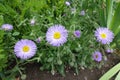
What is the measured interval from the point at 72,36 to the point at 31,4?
35 cm

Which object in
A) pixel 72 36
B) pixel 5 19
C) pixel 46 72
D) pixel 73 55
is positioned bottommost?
pixel 46 72

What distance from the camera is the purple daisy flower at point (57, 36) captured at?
Result: 4.84ft

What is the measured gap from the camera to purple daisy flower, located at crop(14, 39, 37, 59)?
1480 millimetres

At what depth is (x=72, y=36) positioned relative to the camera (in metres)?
1.62

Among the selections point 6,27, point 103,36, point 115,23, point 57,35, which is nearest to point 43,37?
point 57,35

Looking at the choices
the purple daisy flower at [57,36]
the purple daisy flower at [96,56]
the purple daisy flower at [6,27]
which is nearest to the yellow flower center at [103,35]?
the purple daisy flower at [96,56]

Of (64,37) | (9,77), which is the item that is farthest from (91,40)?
(9,77)

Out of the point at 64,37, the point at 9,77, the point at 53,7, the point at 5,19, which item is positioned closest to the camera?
the point at 64,37

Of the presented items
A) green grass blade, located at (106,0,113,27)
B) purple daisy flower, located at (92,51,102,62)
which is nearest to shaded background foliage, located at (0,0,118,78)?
purple daisy flower, located at (92,51,102,62)

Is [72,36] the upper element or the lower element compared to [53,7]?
lower

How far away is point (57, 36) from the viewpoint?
1503mm

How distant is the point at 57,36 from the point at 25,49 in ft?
0.65

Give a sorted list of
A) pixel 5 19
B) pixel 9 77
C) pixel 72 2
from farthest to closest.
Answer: pixel 72 2, pixel 5 19, pixel 9 77

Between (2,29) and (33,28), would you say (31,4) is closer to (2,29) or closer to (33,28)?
(33,28)
